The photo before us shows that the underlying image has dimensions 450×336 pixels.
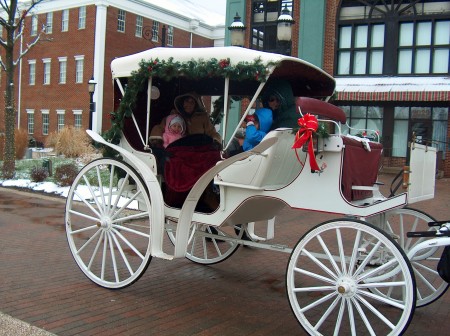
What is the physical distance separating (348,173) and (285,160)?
733mm

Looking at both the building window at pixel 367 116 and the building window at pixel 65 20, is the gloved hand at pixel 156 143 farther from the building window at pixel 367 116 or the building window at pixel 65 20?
the building window at pixel 65 20

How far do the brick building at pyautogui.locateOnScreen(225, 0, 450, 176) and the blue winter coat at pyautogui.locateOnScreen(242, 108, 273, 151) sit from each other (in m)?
17.2

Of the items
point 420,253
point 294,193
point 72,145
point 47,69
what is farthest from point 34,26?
point 420,253

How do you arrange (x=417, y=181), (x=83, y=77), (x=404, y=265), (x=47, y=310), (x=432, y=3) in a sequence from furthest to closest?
(x=83, y=77), (x=432, y=3), (x=47, y=310), (x=417, y=181), (x=404, y=265)

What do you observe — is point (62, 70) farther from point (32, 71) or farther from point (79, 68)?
point (32, 71)

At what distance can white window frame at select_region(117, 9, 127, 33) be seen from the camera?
3388 centimetres

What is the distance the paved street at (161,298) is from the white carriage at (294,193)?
25cm

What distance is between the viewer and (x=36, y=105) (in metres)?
37.4

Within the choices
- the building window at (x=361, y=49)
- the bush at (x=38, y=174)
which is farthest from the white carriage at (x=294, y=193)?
the building window at (x=361, y=49)

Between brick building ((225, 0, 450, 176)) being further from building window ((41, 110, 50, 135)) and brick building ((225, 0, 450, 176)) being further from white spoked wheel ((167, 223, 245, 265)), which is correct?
building window ((41, 110, 50, 135))

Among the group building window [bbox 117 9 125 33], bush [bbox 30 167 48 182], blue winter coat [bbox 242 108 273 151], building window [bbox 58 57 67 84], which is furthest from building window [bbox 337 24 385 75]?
building window [bbox 58 57 67 84]

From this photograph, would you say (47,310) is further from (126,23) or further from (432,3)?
(126,23)

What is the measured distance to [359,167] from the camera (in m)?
4.42

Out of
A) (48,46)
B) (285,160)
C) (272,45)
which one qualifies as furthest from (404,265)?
(48,46)
